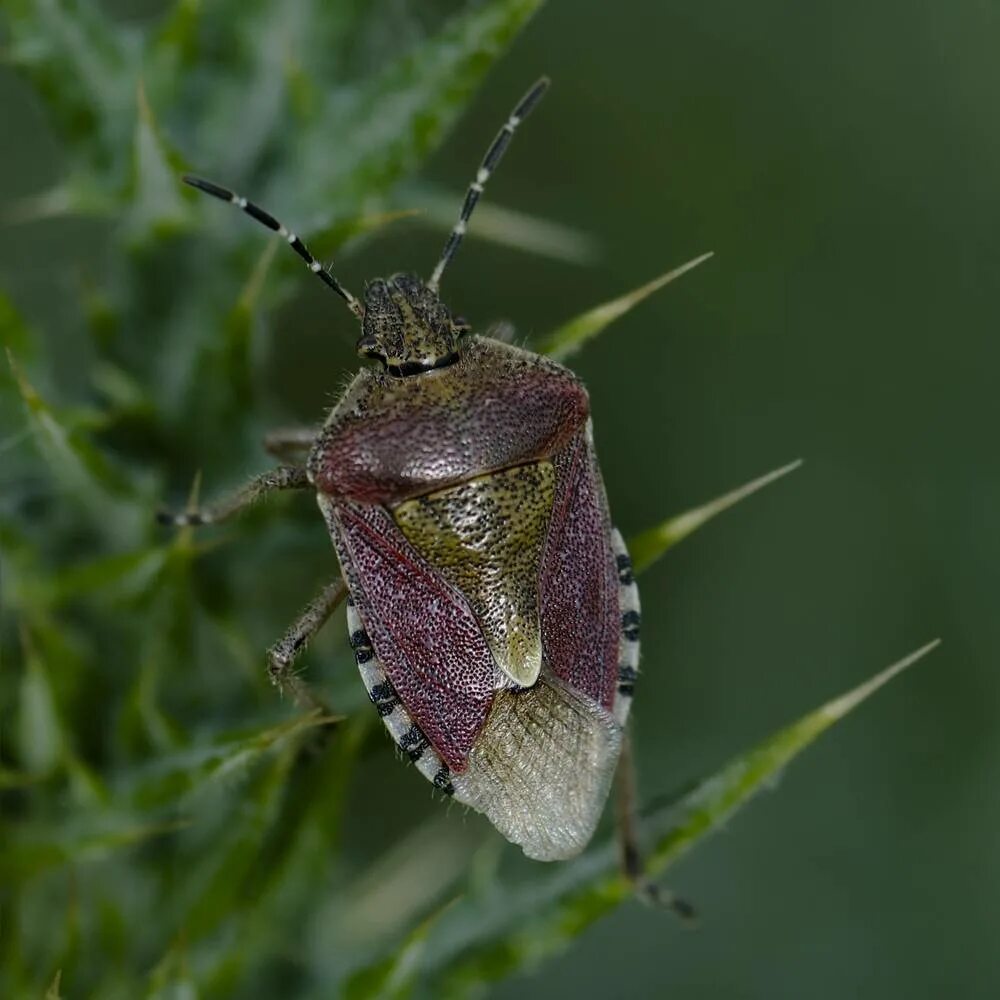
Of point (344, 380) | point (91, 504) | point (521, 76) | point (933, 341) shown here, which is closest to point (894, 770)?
point (933, 341)

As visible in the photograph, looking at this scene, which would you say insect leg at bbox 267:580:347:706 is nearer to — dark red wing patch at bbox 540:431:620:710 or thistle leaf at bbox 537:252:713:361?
dark red wing patch at bbox 540:431:620:710

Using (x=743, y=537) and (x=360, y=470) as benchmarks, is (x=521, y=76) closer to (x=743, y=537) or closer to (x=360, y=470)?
(x=743, y=537)

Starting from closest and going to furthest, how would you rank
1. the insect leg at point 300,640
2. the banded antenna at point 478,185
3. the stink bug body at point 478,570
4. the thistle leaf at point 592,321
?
the thistle leaf at point 592,321
the insect leg at point 300,640
the stink bug body at point 478,570
the banded antenna at point 478,185

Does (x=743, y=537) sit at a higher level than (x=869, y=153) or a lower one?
lower

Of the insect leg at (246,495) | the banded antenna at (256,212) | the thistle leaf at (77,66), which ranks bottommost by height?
the insect leg at (246,495)

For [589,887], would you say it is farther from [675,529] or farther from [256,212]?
[256,212]

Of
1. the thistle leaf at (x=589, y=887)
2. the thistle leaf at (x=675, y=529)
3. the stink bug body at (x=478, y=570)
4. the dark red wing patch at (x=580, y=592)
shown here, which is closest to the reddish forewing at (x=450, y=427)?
the stink bug body at (x=478, y=570)

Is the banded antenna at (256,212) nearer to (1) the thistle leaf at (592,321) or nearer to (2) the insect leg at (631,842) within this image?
(1) the thistle leaf at (592,321)
